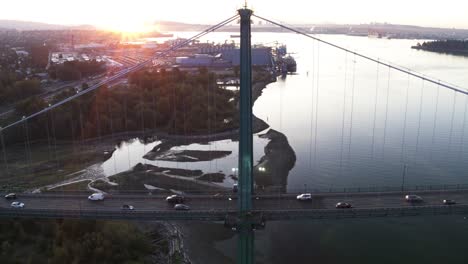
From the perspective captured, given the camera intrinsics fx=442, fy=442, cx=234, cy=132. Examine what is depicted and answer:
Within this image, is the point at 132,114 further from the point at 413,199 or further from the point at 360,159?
the point at 413,199

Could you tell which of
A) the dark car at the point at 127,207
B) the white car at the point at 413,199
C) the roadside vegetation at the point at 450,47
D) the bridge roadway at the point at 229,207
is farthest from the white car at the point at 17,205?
the roadside vegetation at the point at 450,47

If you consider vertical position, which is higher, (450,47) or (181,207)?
(450,47)

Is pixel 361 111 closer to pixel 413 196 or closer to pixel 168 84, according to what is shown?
pixel 168 84

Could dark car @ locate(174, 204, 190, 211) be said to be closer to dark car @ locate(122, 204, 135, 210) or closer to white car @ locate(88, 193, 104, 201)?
dark car @ locate(122, 204, 135, 210)

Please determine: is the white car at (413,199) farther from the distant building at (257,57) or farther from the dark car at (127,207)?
the distant building at (257,57)

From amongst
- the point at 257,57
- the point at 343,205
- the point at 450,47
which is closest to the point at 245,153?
the point at 343,205

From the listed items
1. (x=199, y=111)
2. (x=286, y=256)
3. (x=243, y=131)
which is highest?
(x=243, y=131)

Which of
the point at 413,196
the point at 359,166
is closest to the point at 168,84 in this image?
the point at 359,166

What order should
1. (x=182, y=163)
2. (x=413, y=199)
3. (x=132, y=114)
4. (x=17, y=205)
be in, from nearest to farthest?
(x=413, y=199)
(x=17, y=205)
(x=182, y=163)
(x=132, y=114)
